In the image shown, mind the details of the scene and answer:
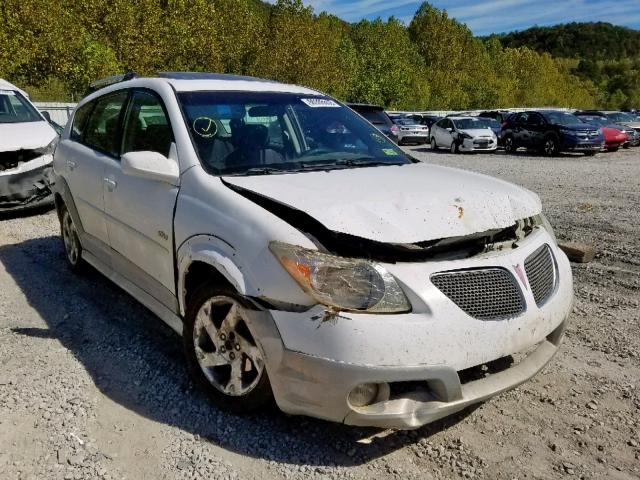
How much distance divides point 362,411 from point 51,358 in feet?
7.13

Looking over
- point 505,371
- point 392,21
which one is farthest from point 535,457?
point 392,21

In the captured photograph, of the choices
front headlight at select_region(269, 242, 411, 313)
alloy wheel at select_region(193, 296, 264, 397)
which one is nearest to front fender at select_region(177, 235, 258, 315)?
alloy wheel at select_region(193, 296, 264, 397)

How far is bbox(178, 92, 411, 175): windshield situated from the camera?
3215mm

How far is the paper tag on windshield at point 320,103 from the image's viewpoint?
13.0 feet

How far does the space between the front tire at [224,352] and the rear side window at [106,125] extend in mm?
Answer: 1616

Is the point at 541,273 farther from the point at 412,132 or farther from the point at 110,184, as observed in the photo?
the point at 412,132

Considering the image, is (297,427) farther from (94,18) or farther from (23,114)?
(94,18)

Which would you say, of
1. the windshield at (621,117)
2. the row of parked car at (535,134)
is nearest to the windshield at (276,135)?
the row of parked car at (535,134)

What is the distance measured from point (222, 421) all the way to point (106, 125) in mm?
2524

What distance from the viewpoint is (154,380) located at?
3.26m

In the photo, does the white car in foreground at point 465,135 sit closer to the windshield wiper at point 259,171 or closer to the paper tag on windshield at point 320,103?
the paper tag on windshield at point 320,103

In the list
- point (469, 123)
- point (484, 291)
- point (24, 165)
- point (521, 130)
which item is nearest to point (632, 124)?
point (521, 130)

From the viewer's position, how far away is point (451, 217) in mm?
2578

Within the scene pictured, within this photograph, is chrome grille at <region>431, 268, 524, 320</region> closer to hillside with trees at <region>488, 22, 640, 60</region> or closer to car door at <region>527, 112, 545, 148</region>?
car door at <region>527, 112, 545, 148</region>
